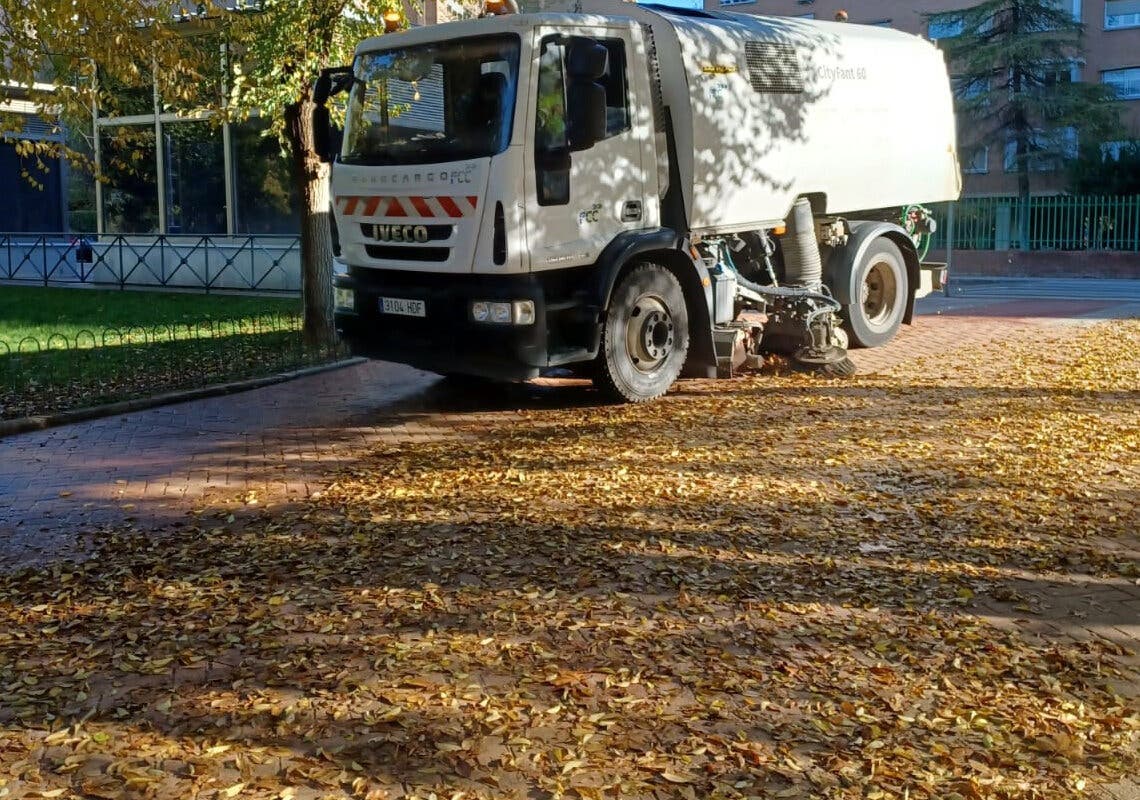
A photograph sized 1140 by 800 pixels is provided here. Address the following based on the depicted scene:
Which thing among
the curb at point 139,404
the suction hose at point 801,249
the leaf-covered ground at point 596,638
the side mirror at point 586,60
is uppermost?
the side mirror at point 586,60

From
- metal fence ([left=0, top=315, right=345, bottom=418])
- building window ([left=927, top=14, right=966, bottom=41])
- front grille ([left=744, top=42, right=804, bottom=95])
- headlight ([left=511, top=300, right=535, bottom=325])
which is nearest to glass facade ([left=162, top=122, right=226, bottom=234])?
metal fence ([left=0, top=315, right=345, bottom=418])

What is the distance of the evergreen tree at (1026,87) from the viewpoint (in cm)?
3822

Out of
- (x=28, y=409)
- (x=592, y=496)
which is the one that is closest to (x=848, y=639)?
(x=592, y=496)

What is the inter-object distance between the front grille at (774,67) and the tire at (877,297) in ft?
7.53

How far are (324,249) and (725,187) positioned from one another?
5.18 m

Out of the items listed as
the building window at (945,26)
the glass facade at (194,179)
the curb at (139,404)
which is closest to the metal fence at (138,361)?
the curb at (139,404)

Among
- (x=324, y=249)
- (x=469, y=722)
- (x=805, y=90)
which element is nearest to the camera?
(x=469, y=722)

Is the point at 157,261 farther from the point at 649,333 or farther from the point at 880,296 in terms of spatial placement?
the point at 649,333

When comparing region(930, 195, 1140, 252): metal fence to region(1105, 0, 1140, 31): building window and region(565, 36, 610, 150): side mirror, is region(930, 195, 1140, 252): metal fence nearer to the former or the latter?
region(1105, 0, 1140, 31): building window

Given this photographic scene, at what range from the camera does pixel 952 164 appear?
14570 millimetres

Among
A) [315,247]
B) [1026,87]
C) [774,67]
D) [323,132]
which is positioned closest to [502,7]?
[323,132]

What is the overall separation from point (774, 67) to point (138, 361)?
280 inches

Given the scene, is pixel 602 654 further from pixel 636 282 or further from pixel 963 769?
pixel 636 282

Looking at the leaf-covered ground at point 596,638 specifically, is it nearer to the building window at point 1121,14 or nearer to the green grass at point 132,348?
the green grass at point 132,348
